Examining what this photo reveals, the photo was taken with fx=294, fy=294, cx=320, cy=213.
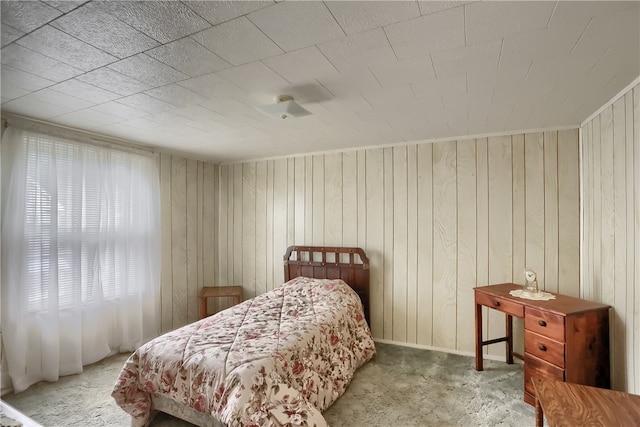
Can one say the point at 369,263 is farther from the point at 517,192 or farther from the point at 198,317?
the point at 198,317

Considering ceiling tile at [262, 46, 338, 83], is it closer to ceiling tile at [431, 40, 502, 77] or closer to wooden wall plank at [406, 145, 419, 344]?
ceiling tile at [431, 40, 502, 77]

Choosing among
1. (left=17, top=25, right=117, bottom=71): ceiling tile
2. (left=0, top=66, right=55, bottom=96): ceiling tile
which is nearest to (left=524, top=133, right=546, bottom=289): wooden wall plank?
(left=17, top=25, right=117, bottom=71): ceiling tile

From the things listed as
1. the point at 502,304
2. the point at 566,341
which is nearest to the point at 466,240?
the point at 502,304

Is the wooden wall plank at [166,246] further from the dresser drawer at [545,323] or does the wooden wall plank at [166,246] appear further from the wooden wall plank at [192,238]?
the dresser drawer at [545,323]

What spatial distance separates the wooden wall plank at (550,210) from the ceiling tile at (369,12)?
239cm

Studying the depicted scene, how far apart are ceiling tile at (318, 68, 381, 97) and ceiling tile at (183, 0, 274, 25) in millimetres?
657

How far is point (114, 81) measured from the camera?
5.82 feet

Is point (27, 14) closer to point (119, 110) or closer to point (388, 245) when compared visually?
point (119, 110)

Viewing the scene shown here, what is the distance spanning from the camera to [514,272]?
9.55 feet

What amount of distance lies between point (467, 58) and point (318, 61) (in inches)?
30.6

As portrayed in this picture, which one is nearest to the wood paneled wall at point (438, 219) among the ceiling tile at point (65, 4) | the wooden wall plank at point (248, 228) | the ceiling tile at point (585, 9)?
the wooden wall plank at point (248, 228)

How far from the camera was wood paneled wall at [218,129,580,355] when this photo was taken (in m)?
2.79

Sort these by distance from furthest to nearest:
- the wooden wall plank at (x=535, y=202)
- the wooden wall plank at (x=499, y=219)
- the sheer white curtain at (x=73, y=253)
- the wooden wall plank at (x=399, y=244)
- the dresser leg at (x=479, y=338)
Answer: the wooden wall plank at (x=399, y=244) < the wooden wall plank at (x=499, y=219) < the wooden wall plank at (x=535, y=202) < the dresser leg at (x=479, y=338) < the sheer white curtain at (x=73, y=253)

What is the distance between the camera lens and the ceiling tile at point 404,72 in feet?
5.15
